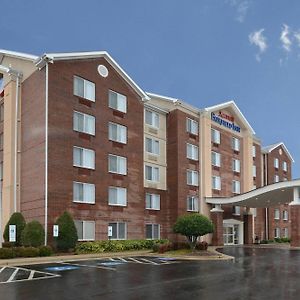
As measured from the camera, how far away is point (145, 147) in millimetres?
40188

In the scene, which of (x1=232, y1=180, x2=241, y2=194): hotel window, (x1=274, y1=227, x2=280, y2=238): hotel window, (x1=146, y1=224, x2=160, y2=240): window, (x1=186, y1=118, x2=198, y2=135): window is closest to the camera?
(x1=146, y1=224, x2=160, y2=240): window

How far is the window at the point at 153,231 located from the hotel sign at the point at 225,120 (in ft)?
45.7

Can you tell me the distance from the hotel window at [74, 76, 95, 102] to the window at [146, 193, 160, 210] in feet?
34.1

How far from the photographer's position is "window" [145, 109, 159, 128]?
135 feet

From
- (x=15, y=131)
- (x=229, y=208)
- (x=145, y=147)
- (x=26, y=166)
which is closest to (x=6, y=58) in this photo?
(x=15, y=131)

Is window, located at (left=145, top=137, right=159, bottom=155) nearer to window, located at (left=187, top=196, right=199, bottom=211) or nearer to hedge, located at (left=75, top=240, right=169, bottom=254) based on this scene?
window, located at (left=187, top=196, right=199, bottom=211)

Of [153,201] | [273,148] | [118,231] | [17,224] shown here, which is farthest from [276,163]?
[17,224]

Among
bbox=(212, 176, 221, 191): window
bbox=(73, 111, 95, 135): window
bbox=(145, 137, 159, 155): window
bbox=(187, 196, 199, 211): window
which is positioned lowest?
bbox=(187, 196, 199, 211): window

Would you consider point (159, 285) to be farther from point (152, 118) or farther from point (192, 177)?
point (192, 177)

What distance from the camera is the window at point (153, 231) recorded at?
128 feet

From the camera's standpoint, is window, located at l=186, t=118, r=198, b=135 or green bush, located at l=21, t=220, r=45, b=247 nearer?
green bush, located at l=21, t=220, r=45, b=247

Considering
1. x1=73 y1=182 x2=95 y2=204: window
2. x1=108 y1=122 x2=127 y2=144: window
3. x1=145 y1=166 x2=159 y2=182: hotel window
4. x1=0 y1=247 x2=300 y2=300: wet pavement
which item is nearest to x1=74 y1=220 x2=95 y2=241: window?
x1=73 y1=182 x2=95 y2=204: window

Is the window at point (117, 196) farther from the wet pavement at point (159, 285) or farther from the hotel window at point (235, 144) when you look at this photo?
the hotel window at point (235, 144)

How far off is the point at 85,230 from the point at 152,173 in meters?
10.1
